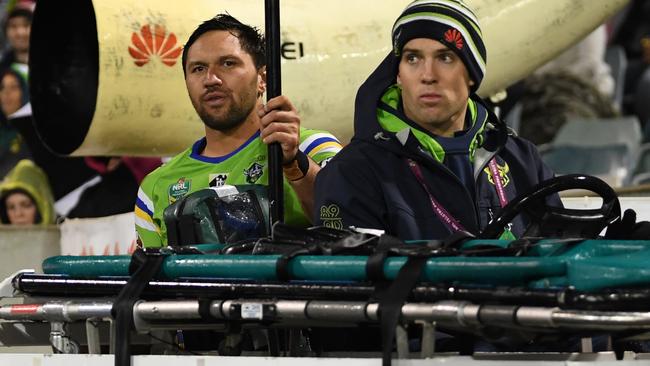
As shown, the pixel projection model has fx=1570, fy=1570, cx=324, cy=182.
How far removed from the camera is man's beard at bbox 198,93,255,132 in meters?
5.69

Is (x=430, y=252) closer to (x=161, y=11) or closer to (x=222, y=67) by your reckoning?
(x=222, y=67)

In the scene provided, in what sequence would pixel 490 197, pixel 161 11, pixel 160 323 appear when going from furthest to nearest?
pixel 161 11 < pixel 490 197 < pixel 160 323

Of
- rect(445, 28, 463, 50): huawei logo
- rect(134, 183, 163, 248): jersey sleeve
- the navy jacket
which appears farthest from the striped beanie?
rect(134, 183, 163, 248): jersey sleeve

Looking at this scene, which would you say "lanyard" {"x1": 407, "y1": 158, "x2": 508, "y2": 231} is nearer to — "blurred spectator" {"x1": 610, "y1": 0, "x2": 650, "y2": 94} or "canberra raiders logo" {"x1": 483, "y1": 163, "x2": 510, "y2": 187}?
"canberra raiders logo" {"x1": 483, "y1": 163, "x2": 510, "y2": 187}

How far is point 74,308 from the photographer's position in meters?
4.07

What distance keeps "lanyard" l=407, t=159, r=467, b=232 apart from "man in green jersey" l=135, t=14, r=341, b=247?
720 mm

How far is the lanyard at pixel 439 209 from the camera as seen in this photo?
15.7ft

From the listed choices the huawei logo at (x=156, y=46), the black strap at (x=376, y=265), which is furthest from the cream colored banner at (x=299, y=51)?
the black strap at (x=376, y=265)

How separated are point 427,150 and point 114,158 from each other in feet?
13.4

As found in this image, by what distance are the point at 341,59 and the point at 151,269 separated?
3.42m

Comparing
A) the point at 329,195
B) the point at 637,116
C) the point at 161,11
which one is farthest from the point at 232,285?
the point at 637,116

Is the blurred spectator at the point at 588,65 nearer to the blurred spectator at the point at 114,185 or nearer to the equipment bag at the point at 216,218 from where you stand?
the blurred spectator at the point at 114,185

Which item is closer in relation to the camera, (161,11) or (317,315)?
(317,315)

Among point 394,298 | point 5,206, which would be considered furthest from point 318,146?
point 5,206
